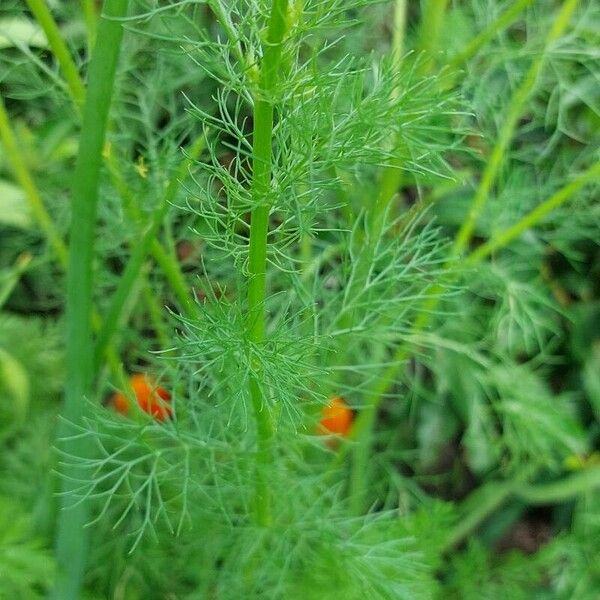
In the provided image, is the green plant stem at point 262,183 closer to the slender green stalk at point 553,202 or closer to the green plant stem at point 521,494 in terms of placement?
the slender green stalk at point 553,202

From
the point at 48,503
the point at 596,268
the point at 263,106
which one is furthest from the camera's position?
the point at 596,268

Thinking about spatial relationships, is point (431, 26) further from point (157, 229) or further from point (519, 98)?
point (157, 229)

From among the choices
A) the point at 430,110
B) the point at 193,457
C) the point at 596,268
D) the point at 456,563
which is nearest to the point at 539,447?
the point at 456,563

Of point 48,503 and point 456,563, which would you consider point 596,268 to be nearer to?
point 456,563

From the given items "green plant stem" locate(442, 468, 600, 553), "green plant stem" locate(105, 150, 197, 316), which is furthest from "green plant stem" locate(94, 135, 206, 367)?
"green plant stem" locate(442, 468, 600, 553)

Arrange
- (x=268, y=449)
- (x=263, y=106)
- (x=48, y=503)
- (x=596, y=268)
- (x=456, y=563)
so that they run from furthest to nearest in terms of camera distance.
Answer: (x=596, y=268)
(x=456, y=563)
(x=48, y=503)
(x=268, y=449)
(x=263, y=106)

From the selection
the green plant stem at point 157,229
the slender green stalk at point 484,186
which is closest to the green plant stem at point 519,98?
the slender green stalk at point 484,186

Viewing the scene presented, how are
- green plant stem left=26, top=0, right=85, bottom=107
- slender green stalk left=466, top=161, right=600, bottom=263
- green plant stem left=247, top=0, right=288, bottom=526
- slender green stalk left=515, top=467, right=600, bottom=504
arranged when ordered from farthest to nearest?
slender green stalk left=515, top=467, right=600, bottom=504, slender green stalk left=466, top=161, right=600, bottom=263, green plant stem left=26, top=0, right=85, bottom=107, green plant stem left=247, top=0, right=288, bottom=526

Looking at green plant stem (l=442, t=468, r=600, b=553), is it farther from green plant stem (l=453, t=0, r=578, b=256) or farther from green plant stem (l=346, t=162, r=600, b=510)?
green plant stem (l=453, t=0, r=578, b=256)
